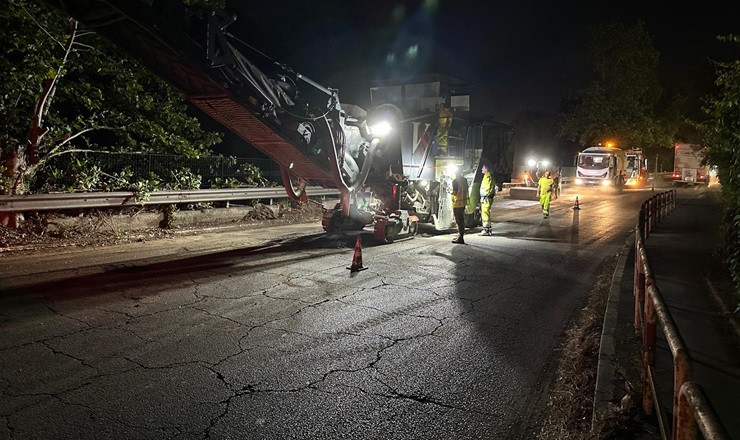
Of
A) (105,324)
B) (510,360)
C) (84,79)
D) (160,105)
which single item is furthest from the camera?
(160,105)

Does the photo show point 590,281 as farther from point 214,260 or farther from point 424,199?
point 214,260

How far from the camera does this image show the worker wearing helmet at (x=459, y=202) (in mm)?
12102

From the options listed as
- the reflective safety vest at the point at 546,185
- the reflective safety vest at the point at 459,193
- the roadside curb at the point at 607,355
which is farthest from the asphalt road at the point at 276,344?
the reflective safety vest at the point at 546,185

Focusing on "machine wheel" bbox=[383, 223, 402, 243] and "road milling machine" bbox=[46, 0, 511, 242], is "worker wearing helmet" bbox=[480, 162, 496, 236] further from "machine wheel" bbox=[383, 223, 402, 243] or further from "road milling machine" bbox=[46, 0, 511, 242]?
"machine wheel" bbox=[383, 223, 402, 243]

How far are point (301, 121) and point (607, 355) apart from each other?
617 centimetres

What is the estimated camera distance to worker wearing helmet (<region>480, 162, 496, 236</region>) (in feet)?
44.8

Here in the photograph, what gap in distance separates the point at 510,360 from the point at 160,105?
11.6 metres

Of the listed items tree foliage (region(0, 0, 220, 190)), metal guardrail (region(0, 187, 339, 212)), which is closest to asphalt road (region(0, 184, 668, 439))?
metal guardrail (region(0, 187, 339, 212))

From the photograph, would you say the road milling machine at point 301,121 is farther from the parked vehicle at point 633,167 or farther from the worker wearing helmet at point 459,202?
the parked vehicle at point 633,167

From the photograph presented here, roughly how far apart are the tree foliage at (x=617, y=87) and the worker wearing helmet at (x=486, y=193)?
36169 mm

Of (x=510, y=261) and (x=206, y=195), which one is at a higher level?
(x=206, y=195)

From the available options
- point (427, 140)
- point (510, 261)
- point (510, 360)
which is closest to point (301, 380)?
point (510, 360)

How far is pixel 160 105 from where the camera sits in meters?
13.2

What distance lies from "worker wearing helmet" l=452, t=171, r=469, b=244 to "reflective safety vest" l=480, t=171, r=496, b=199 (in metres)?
1.48
